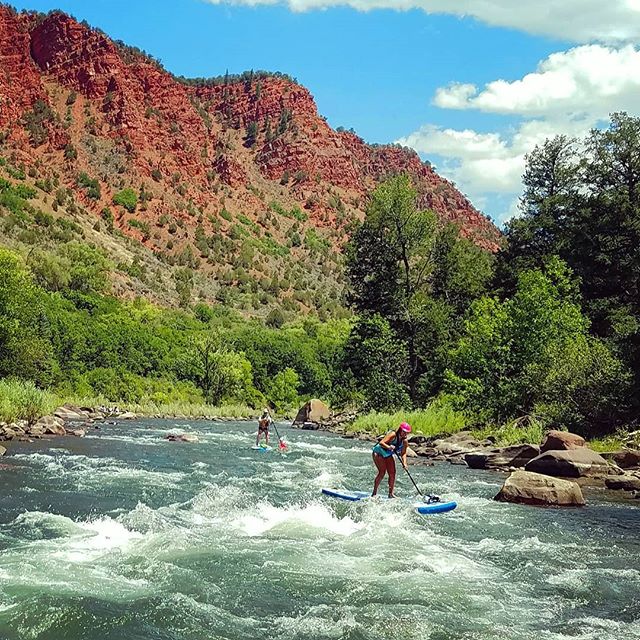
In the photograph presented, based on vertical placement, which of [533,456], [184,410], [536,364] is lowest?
[184,410]

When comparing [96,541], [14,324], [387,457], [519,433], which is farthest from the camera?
[14,324]

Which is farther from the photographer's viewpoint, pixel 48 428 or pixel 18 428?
pixel 48 428

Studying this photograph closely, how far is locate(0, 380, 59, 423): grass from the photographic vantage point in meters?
30.1

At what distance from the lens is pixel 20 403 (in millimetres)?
31047

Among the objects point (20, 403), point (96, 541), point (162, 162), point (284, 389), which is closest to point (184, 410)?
point (284, 389)

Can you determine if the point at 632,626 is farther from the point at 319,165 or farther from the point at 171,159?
the point at 319,165

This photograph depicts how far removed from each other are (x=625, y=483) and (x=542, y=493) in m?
3.72

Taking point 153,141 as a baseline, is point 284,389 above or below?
below

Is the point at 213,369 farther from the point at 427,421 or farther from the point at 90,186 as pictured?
the point at 90,186

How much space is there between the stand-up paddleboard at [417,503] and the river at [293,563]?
0.79 feet

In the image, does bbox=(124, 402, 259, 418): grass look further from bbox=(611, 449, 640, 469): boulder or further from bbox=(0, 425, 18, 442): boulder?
bbox=(611, 449, 640, 469): boulder

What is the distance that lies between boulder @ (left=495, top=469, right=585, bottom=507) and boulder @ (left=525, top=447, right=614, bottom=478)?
3.14 meters

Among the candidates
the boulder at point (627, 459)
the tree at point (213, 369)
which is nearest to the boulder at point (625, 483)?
the boulder at point (627, 459)

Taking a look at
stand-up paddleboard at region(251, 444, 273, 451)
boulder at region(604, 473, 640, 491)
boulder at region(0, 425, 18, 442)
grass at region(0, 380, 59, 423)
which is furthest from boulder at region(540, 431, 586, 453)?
grass at region(0, 380, 59, 423)
